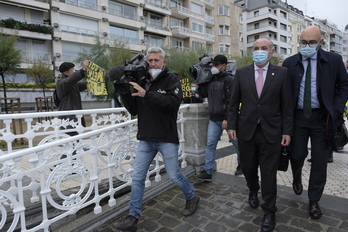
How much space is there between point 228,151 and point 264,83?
3.93 metres

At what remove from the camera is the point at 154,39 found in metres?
34.2

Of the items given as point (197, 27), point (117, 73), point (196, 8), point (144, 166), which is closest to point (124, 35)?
point (197, 27)

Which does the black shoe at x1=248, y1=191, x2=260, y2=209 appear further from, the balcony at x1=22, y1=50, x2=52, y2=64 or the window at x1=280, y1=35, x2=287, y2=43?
the window at x1=280, y1=35, x2=287, y2=43

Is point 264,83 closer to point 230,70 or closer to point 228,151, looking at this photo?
point 230,70

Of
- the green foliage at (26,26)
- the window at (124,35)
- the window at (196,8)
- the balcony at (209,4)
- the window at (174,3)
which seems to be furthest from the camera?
the balcony at (209,4)

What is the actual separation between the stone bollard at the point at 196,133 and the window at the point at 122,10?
2835 cm

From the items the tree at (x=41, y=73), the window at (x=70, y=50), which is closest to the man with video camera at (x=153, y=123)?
the tree at (x=41, y=73)

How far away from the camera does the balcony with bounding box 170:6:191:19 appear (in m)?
35.4

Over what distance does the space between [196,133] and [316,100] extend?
6.79ft

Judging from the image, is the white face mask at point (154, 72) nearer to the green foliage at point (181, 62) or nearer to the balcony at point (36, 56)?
the green foliage at point (181, 62)

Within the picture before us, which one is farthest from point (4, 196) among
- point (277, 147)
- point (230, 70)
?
point (230, 70)

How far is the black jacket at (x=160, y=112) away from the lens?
2.80 m

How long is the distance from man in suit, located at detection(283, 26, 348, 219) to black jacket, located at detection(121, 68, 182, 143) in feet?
4.52

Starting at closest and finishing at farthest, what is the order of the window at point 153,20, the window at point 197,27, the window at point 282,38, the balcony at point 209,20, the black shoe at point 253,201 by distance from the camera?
the black shoe at point 253,201 < the window at point 153,20 < the window at point 197,27 < the balcony at point 209,20 < the window at point 282,38
